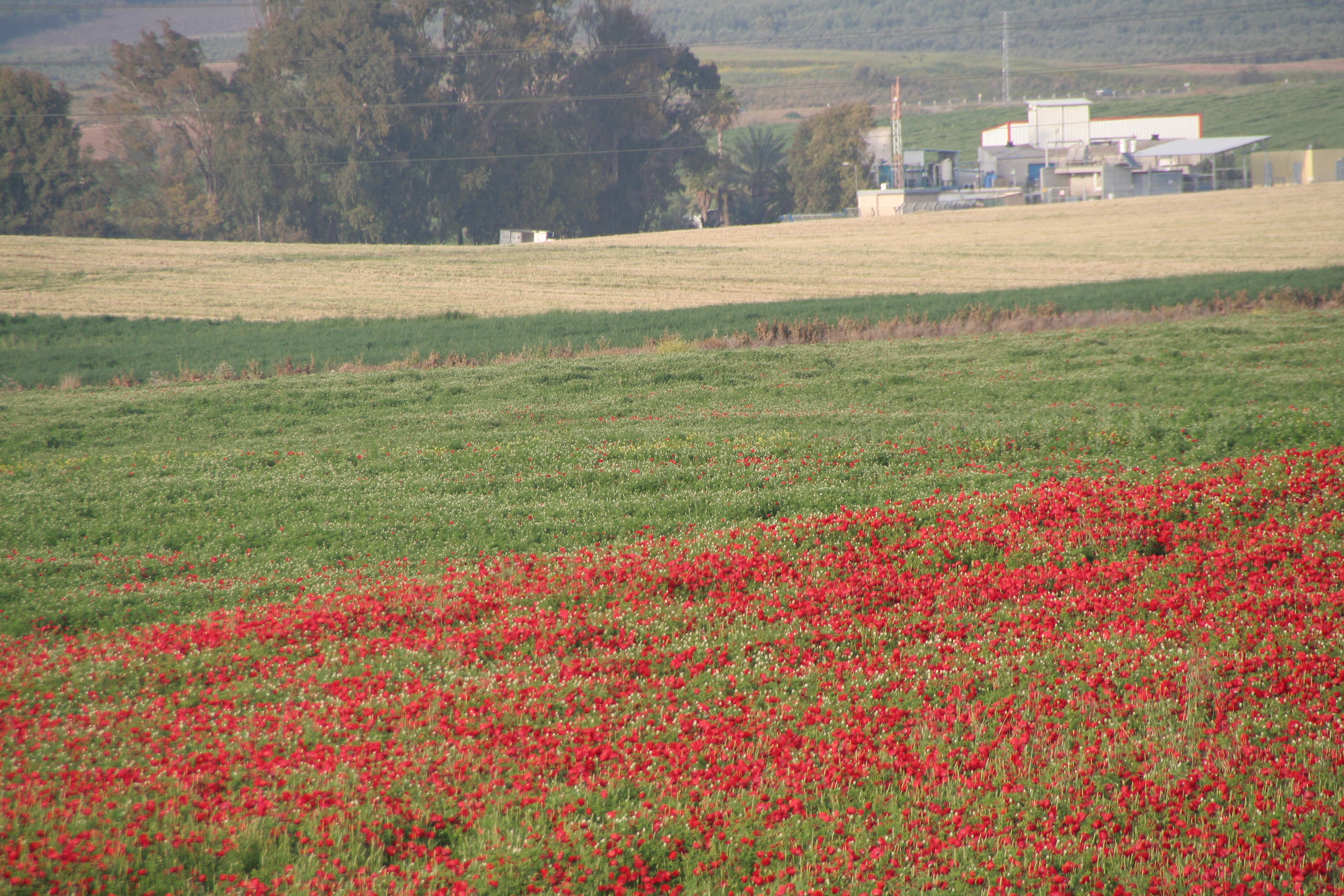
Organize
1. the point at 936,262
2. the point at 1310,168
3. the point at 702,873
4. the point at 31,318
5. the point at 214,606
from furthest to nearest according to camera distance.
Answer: the point at 1310,168, the point at 936,262, the point at 31,318, the point at 214,606, the point at 702,873

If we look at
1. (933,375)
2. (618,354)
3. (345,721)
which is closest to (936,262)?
(618,354)

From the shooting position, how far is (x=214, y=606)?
1021cm

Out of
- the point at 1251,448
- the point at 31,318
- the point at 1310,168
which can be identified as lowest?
the point at 1251,448

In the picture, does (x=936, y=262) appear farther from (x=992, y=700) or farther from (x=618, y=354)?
(x=992, y=700)

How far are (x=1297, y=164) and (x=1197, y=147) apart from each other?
490 inches

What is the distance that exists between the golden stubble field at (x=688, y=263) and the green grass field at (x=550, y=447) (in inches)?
926

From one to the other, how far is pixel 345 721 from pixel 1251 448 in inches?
514

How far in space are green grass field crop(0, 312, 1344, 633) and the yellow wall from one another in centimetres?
8518

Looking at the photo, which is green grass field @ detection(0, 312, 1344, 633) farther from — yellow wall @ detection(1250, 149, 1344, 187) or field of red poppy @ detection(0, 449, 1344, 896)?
yellow wall @ detection(1250, 149, 1344, 187)

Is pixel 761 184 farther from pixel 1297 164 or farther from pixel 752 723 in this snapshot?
A: pixel 752 723

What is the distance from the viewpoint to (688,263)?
211 ft

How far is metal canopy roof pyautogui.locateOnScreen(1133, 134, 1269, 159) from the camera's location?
94.2m

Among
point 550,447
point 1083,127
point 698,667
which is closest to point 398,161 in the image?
point 1083,127

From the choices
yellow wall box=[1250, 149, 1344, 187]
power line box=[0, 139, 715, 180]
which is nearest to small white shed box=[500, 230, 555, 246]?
power line box=[0, 139, 715, 180]
